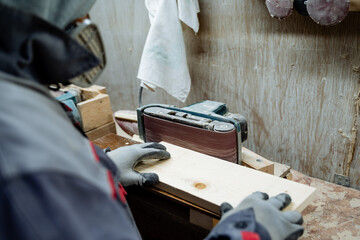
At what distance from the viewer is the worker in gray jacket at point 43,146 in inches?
19.1

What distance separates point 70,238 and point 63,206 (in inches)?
2.0

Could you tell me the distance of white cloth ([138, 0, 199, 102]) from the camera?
7.60ft

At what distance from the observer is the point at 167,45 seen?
2.37 m

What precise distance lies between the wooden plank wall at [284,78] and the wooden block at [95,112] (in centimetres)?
75

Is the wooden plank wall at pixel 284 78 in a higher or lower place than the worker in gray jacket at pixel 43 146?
lower

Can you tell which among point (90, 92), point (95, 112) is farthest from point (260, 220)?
point (90, 92)

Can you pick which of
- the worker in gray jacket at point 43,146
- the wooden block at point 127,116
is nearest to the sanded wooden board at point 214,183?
the worker in gray jacket at point 43,146

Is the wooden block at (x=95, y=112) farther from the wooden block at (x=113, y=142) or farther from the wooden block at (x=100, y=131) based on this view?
the wooden block at (x=113, y=142)

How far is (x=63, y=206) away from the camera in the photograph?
0.50m

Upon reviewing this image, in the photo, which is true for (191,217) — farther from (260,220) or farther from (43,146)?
(43,146)

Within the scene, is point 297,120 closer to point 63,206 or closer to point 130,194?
point 130,194

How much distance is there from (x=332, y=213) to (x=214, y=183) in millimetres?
900

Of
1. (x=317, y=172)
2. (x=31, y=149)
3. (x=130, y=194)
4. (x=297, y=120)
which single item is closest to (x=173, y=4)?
(x=297, y=120)

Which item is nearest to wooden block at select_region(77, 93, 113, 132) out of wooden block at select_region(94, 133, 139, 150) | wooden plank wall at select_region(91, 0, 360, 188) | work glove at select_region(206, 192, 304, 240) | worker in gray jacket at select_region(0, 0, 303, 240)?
wooden block at select_region(94, 133, 139, 150)
